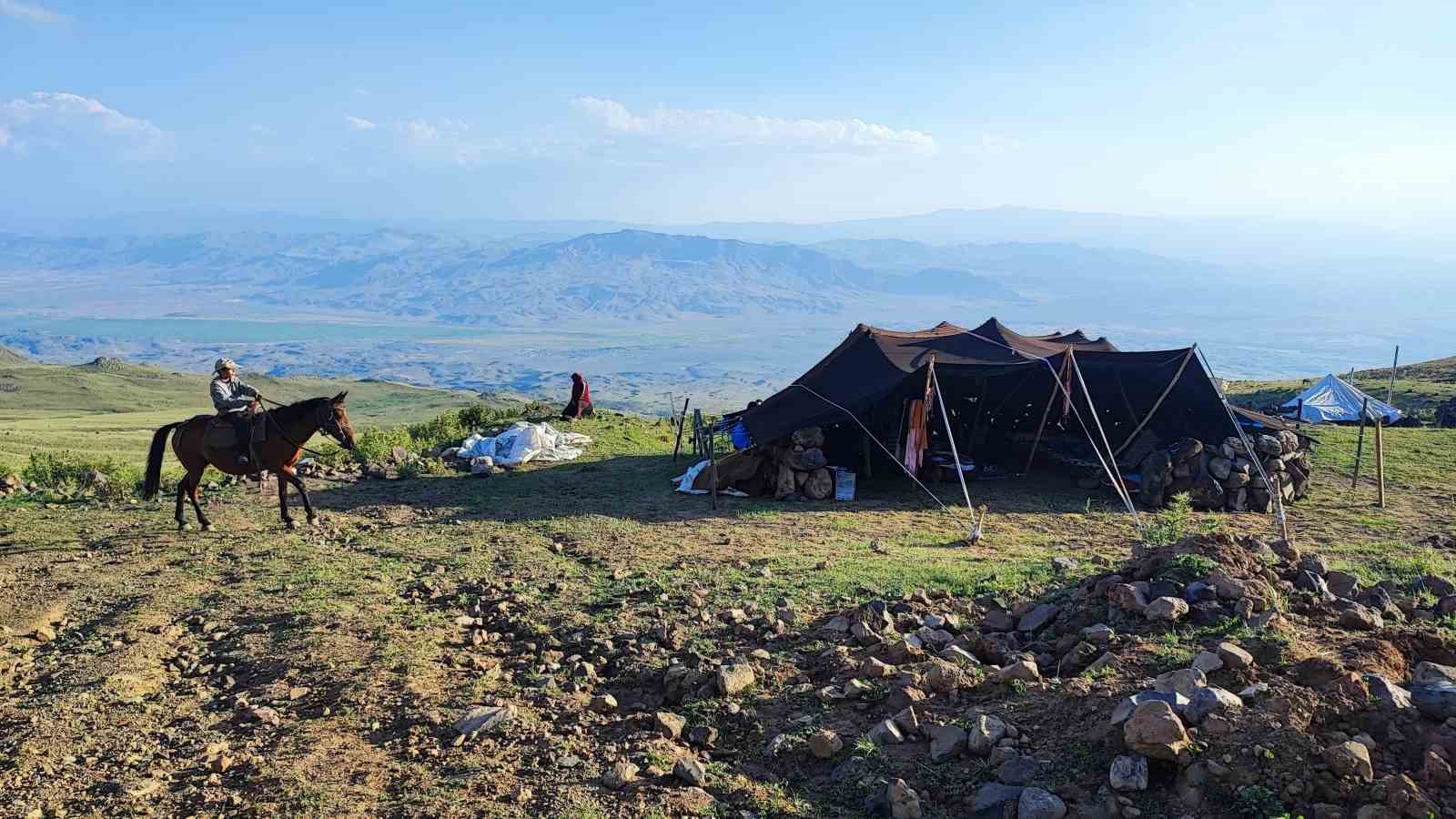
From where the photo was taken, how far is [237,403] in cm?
1106

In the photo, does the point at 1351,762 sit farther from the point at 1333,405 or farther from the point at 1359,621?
the point at 1333,405

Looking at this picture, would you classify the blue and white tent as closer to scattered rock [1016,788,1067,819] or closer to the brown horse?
scattered rock [1016,788,1067,819]

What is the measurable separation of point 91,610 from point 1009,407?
1299 cm

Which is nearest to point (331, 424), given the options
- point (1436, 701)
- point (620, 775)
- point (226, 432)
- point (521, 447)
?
point (226, 432)

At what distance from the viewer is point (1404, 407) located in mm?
23359

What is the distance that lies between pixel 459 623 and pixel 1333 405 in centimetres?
2130

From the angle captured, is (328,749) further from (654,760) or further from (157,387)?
(157,387)

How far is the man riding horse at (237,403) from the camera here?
35.1 ft

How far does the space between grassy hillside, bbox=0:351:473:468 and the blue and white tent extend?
25.5m

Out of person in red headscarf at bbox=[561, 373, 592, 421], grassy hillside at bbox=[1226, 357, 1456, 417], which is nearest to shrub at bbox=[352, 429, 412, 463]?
person in red headscarf at bbox=[561, 373, 592, 421]

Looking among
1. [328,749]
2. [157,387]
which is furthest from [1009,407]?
[157,387]

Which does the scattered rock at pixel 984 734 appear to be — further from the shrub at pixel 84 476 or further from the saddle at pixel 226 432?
the shrub at pixel 84 476

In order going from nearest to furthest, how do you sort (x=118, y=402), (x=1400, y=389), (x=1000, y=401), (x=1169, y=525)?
(x=1169, y=525) → (x=1000, y=401) → (x=1400, y=389) → (x=118, y=402)

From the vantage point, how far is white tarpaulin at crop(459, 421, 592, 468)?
15.4m
